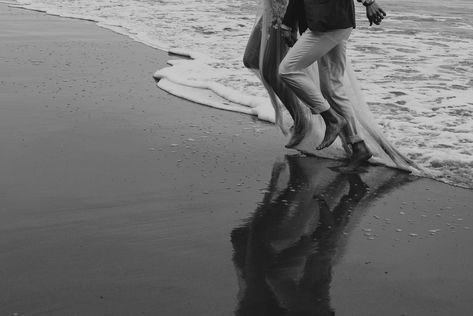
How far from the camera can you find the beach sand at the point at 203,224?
3041mm

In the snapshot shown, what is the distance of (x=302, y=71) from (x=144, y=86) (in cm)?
315

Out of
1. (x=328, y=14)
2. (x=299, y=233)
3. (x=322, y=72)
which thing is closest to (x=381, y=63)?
(x=322, y=72)

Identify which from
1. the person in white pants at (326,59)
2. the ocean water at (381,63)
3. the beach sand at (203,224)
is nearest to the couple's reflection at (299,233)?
the beach sand at (203,224)

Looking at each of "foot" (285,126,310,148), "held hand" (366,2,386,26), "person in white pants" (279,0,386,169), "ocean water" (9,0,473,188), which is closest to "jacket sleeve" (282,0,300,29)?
"person in white pants" (279,0,386,169)

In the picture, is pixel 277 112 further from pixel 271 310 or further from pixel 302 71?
pixel 271 310

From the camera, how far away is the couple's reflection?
3.06 m

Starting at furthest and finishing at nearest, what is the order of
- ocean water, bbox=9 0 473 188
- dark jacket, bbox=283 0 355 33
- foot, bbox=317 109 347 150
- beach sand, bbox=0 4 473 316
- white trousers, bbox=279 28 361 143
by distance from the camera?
ocean water, bbox=9 0 473 188 < foot, bbox=317 109 347 150 < white trousers, bbox=279 28 361 143 < dark jacket, bbox=283 0 355 33 < beach sand, bbox=0 4 473 316

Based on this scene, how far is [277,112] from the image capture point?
562cm

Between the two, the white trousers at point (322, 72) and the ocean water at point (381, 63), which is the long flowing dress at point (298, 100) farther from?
the ocean water at point (381, 63)

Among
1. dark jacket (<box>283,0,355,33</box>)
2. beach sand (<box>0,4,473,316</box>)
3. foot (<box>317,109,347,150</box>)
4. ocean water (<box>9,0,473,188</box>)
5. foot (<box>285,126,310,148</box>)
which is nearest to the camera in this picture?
beach sand (<box>0,4,473,316</box>)

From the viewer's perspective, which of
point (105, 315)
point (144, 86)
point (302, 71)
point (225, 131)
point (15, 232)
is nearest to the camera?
point (105, 315)

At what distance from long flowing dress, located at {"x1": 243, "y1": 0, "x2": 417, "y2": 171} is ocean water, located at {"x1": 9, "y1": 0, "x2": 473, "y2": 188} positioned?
32 centimetres

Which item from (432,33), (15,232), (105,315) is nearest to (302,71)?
(15,232)

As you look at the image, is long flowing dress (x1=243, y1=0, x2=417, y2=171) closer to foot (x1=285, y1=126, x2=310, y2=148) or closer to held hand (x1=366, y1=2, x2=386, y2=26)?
foot (x1=285, y1=126, x2=310, y2=148)
